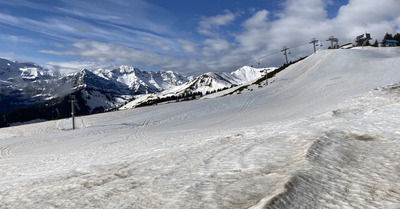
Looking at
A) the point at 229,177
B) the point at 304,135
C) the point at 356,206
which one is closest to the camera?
the point at 356,206

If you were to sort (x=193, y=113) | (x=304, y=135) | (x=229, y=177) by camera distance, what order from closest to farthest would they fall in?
(x=229, y=177) < (x=304, y=135) < (x=193, y=113)

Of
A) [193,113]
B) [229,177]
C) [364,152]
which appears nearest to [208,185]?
[229,177]

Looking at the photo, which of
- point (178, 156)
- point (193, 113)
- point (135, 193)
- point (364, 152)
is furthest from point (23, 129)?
point (364, 152)

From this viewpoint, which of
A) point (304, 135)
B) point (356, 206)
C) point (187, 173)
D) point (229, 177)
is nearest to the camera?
point (356, 206)

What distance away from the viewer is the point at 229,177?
7.20m

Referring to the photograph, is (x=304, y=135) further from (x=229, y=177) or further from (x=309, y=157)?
(x=229, y=177)

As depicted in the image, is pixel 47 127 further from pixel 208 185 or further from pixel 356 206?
pixel 356 206

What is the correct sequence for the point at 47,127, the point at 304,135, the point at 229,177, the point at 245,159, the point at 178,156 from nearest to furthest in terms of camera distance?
1. the point at 229,177
2. the point at 245,159
3. the point at 178,156
4. the point at 304,135
5. the point at 47,127

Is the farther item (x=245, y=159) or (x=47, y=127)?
(x=47, y=127)

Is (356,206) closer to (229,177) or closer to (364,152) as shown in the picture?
(229,177)

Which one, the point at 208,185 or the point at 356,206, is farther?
the point at 208,185

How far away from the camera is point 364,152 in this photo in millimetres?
9375

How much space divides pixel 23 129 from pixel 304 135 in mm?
50188

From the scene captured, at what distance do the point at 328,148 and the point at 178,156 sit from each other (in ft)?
19.8
